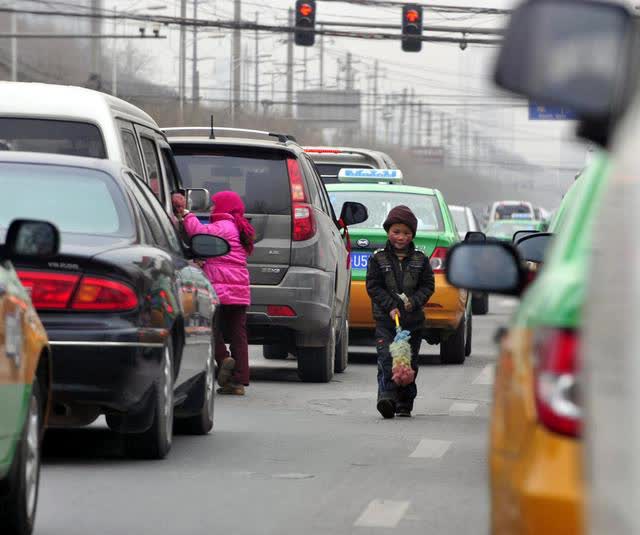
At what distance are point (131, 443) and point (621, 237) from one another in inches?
254

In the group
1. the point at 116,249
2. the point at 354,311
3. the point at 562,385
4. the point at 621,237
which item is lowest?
the point at 354,311

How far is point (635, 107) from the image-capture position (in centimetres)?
317

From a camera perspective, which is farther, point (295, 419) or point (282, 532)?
point (295, 419)

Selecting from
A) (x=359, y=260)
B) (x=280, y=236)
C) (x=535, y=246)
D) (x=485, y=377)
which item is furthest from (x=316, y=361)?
(x=535, y=246)

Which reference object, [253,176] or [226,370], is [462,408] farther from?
[253,176]

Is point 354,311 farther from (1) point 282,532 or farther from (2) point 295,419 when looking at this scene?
(1) point 282,532

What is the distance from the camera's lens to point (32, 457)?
22.4 ft

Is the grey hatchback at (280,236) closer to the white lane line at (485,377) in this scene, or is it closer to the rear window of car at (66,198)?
the white lane line at (485,377)

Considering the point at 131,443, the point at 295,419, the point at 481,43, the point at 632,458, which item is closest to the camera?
the point at 632,458

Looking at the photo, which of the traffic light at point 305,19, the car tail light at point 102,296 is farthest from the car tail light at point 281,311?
the traffic light at point 305,19

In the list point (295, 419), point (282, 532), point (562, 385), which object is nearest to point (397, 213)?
point (295, 419)

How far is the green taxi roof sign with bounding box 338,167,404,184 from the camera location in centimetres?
2477

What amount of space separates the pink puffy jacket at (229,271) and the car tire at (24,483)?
6940mm

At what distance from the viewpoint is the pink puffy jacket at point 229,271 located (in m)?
13.9
